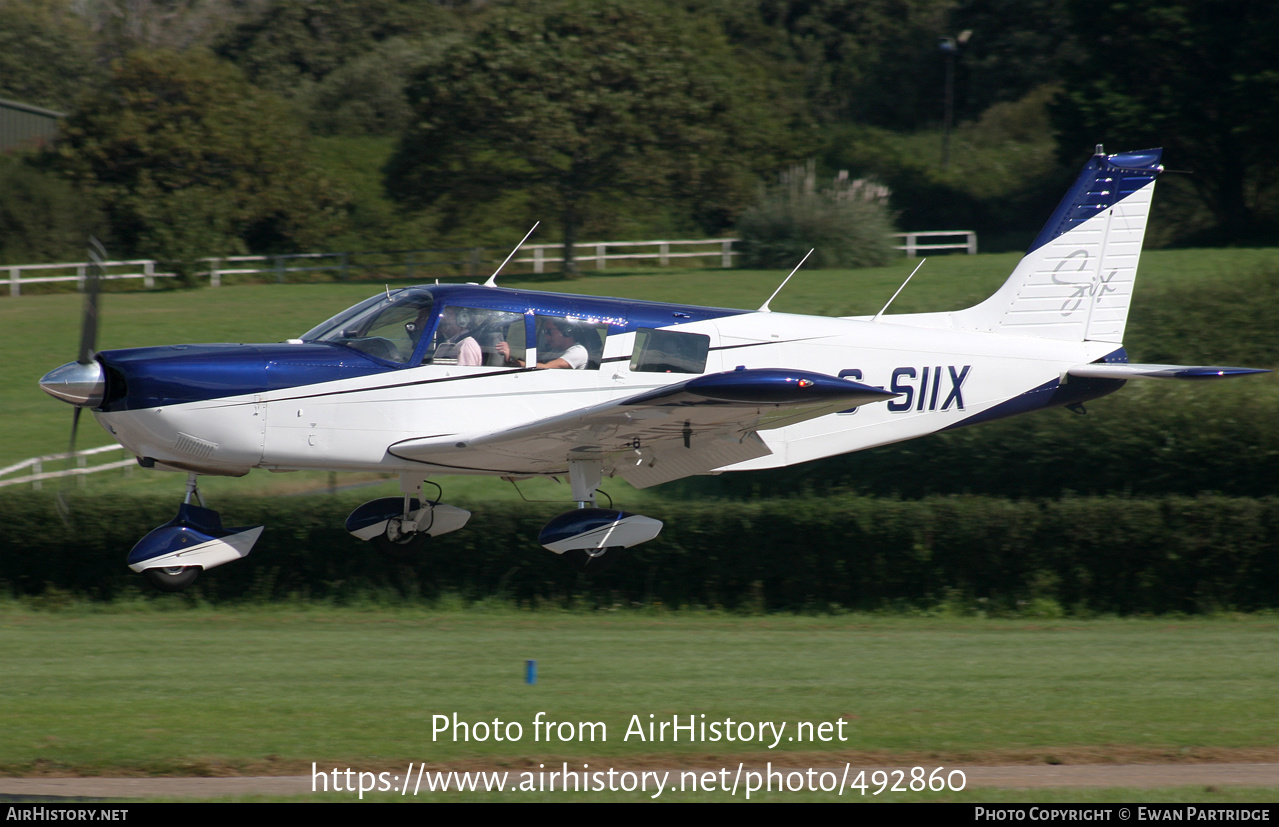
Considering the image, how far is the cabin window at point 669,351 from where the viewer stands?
11.0 metres

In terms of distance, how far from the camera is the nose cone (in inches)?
389

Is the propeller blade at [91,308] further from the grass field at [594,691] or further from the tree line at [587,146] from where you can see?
the tree line at [587,146]

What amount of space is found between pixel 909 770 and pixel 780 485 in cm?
1001

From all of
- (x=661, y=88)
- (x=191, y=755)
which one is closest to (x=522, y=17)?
(x=661, y=88)

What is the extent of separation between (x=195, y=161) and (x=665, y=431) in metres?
33.6

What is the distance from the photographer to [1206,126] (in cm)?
3953

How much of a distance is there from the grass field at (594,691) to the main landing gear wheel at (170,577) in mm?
1056

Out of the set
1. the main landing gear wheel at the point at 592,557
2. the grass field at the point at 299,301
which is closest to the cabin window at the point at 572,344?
the main landing gear wheel at the point at 592,557

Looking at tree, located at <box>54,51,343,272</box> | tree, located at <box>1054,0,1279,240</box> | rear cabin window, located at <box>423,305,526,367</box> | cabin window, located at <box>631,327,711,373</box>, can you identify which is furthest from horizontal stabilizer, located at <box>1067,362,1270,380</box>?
tree, located at <box>54,51,343,272</box>

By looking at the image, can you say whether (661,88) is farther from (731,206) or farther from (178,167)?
(178,167)

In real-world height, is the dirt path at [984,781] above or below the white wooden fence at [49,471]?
above

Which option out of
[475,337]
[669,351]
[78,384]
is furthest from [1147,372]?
[78,384]

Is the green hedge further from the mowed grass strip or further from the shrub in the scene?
the shrub

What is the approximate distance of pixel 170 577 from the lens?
34.2ft
